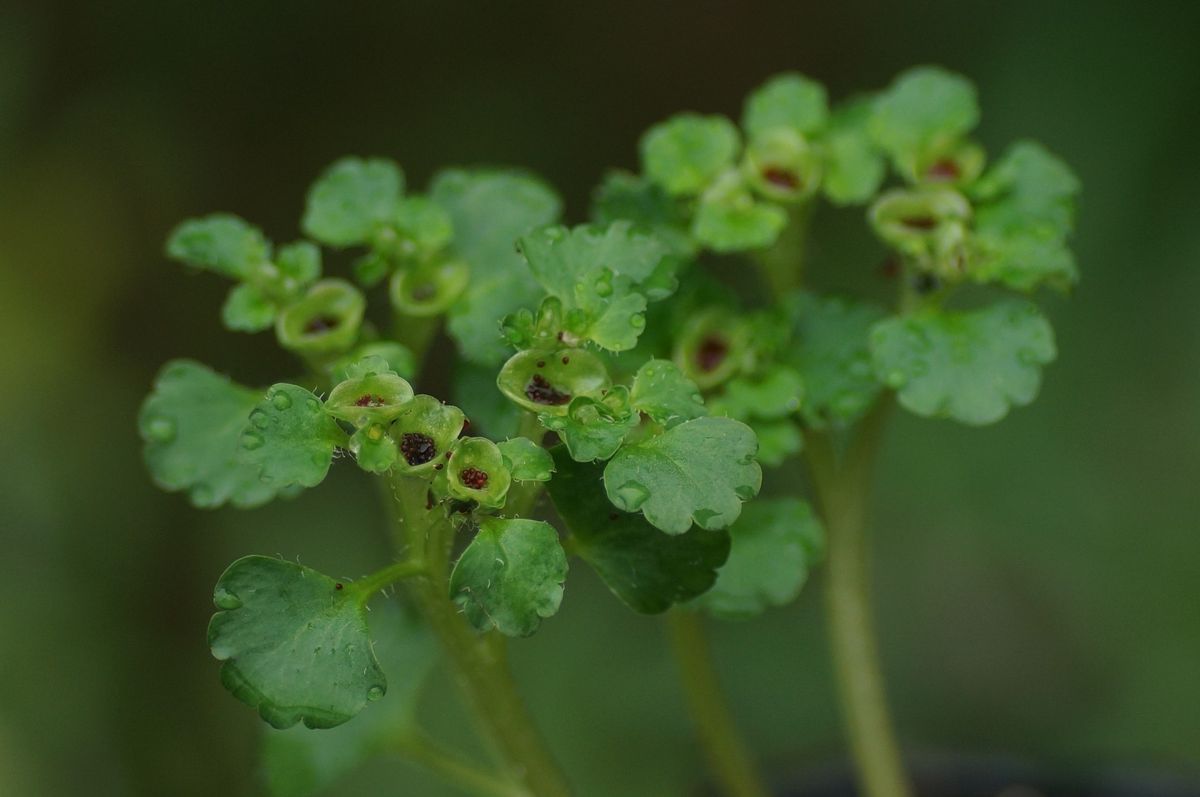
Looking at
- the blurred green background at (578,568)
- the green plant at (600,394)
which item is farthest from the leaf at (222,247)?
the blurred green background at (578,568)

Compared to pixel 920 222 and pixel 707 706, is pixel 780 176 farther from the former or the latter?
pixel 707 706

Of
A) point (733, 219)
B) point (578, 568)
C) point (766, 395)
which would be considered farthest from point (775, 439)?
point (578, 568)

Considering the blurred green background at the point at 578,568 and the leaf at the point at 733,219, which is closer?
the leaf at the point at 733,219

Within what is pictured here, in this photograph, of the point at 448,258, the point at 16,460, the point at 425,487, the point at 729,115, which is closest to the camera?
the point at 425,487

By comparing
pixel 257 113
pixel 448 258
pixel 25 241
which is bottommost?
pixel 448 258

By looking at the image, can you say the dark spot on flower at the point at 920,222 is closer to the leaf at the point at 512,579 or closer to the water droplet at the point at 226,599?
the leaf at the point at 512,579

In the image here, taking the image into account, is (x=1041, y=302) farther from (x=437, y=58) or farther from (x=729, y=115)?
(x=437, y=58)

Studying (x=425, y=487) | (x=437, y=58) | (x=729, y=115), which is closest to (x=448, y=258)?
(x=425, y=487)

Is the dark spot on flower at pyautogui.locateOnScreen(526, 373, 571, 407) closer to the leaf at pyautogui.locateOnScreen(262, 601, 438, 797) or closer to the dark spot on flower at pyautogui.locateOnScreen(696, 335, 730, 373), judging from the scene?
the dark spot on flower at pyautogui.locateOnScreen(696, 335, 730, 373)
